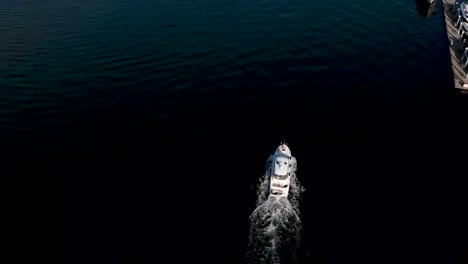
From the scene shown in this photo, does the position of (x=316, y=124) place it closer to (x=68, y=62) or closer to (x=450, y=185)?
(x=450, y=185)

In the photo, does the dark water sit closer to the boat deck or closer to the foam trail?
the foam trail

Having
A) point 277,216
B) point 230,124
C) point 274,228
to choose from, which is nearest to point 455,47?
point 230,124

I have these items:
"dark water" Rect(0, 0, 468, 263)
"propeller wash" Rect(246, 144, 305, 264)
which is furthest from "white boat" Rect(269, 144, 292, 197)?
"dark water" Rect(0, 0, 468, 263)

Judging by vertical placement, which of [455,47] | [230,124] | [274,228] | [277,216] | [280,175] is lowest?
[274,228]

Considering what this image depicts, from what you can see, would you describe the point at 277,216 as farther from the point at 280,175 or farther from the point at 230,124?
the point at 230,124

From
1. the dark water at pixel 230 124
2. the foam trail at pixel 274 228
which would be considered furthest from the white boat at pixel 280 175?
the dark water at pixel 230 124

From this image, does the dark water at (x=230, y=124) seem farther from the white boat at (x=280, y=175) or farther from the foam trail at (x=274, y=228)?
the white boat at (x=280, y=175)
